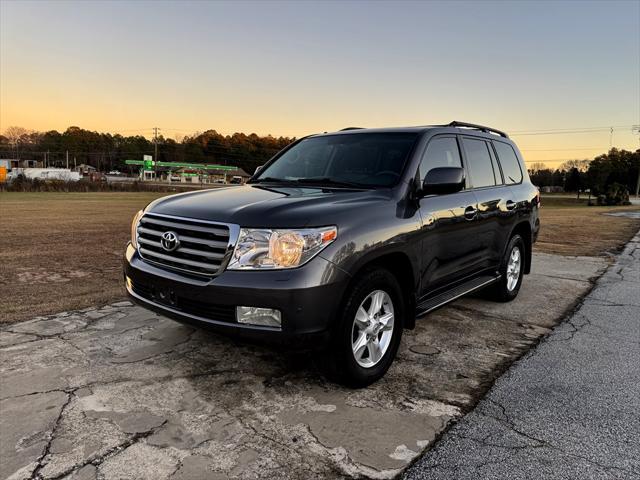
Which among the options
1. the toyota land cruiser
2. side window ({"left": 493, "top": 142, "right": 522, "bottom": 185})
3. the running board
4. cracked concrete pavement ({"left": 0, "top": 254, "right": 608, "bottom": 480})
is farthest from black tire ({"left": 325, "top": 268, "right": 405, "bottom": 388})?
side window ({"left": 493, "top": 142, "right": 522, "bottom": 185})

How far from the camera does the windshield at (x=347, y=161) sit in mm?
3934

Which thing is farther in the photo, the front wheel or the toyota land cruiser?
the front wheel

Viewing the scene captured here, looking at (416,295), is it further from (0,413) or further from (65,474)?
(0,413)

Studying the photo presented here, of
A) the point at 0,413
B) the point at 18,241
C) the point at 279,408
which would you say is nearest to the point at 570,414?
the point at 279,408

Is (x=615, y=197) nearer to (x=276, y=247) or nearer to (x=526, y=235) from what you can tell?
(x=526, y=235)

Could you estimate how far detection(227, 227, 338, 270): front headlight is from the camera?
2.88 metres

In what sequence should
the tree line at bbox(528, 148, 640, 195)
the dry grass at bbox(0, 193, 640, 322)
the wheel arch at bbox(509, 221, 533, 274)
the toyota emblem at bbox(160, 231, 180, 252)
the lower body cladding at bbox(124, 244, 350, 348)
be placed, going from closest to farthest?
the lower body cladding at bbox(124, 244, 350, 348) < the toyota emblem at bbox(160, 231, 180, 252) < the dry grass at bbox(0, 193, 640, 322) < the wheel arch at bbox(509, 221, 533, 274) < the tree line at bbox(528, 148, 640, 195)

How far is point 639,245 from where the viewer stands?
12023mm

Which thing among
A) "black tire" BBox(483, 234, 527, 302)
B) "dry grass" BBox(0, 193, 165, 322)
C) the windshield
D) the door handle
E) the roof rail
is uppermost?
the roof rail

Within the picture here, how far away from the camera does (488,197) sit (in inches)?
195

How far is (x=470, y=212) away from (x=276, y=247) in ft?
7.91

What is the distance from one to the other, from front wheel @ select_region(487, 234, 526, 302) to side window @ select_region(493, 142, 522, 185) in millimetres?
734

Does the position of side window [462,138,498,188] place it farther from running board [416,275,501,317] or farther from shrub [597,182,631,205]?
shrub [597,182,631,205]

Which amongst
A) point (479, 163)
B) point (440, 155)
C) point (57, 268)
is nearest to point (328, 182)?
point (440, 155)
